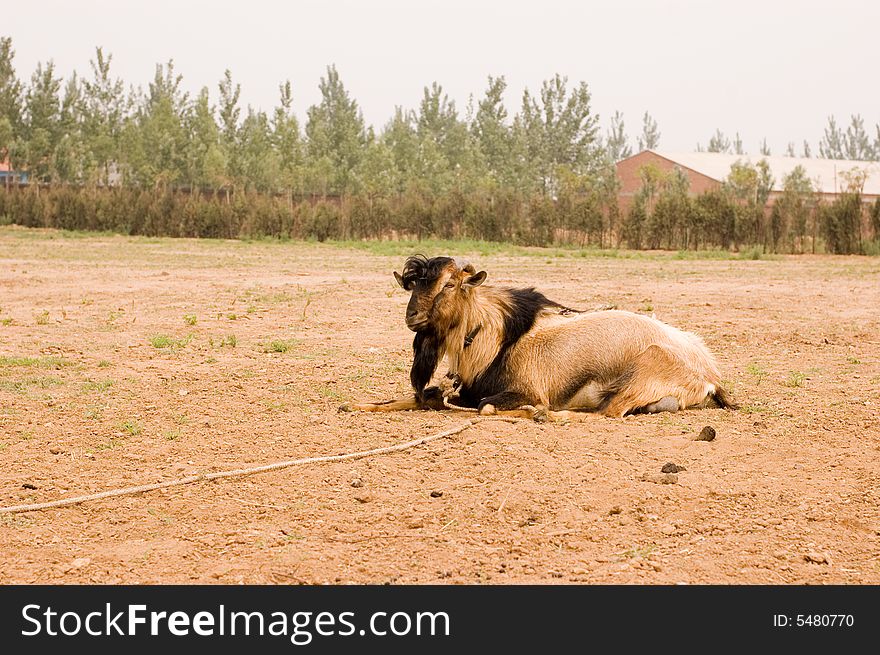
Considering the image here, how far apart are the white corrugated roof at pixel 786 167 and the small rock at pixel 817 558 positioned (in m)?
70.2

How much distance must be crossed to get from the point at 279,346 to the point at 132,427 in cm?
373

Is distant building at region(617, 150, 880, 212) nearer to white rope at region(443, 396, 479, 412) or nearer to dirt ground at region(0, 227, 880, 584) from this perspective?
dirt ground at region(0, 227, 880, 584)

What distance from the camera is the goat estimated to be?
7.23 metres

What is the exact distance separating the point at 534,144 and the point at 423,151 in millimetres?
11767

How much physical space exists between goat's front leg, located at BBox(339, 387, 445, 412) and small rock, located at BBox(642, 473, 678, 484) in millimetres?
2215

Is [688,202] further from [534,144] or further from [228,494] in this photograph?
[534,144]

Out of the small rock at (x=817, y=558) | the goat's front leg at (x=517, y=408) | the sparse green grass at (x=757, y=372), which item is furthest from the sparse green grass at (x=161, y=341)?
the small rock at (x=817, y=558)

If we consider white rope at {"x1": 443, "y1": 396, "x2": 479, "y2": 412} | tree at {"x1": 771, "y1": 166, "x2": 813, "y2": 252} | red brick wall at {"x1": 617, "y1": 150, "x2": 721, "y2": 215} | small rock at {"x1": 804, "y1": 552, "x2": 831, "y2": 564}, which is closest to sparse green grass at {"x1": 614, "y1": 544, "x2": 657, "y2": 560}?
small rock at {"x1": 804, "y1": 552, "x2": 831, "y2": 564}

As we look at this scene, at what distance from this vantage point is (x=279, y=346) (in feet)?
34.7

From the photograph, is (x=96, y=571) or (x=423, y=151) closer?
(x=96, y=571)

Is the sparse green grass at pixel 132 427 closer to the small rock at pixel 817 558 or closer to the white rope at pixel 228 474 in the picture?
the white rope at pixel 228 474

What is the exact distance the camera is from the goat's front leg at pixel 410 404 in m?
7.47

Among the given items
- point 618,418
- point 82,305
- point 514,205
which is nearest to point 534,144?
point 514,205

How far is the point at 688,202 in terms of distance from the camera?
35219 mm
